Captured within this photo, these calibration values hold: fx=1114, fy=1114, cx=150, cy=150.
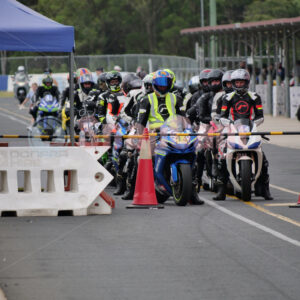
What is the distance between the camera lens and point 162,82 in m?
15.1

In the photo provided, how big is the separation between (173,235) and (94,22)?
81238 millimetres

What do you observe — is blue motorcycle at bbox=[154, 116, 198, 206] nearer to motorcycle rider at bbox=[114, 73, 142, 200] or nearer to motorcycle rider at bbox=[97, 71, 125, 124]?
motorcycle rider at bbox=[114, 73, 142, 200]

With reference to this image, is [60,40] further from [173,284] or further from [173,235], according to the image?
[173,284]

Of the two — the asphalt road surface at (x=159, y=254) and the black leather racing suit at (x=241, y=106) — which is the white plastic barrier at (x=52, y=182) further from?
the black leather racing suit at (x=241, y=106)

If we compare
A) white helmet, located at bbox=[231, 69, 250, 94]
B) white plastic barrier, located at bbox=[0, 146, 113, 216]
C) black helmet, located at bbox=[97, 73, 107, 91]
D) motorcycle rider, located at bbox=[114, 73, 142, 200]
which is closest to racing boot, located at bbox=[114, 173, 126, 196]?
motorcycle rider, located at bbox=[114, 73, 142, 200]

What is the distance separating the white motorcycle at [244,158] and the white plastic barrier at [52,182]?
2.04 metres

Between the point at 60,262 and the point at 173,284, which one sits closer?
the point at 173,284

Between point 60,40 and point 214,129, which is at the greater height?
point 60,40

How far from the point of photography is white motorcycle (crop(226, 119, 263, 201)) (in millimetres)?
14883

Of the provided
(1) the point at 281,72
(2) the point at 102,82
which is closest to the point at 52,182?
(2) the point at 102,82

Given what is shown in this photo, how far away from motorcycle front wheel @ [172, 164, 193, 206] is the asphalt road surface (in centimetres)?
17

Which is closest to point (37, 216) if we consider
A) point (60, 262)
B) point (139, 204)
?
point (139, 204)

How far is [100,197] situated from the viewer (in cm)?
1391

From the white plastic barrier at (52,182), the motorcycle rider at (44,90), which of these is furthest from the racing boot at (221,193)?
the motorcycle rider at (44,90)
